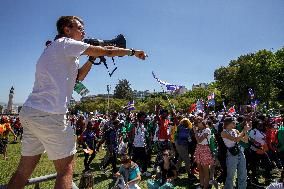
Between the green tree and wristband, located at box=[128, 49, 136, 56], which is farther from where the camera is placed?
the green tree

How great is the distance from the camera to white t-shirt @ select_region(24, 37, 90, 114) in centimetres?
255

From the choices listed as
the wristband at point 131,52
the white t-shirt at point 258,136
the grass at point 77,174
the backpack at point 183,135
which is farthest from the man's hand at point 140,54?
the backpack at point 183,135

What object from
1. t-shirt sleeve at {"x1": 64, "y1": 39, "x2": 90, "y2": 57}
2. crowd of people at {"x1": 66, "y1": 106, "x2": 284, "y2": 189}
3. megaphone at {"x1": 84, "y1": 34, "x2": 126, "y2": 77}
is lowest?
crowd of people at {"x1": 66, "y1": 106, "x2": 284, "y2": 189}

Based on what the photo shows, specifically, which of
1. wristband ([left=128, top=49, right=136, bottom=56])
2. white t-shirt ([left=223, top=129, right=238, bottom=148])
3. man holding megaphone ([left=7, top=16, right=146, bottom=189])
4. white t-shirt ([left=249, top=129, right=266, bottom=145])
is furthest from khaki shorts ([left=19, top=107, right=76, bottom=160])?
white t-shirt ([left=249, top=129, right=266, bottom=145])

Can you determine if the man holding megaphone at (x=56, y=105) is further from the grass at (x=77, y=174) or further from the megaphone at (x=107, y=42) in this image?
the grass at (x=77, y=174)

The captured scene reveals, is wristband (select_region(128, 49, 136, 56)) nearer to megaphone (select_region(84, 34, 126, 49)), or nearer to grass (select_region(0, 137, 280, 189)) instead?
megaphone (select_region(84, 34, 126, 49))

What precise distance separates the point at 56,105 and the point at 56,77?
21 cm

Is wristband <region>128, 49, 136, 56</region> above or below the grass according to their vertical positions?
above

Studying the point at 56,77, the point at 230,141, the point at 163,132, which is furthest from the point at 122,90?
the point at 56,77

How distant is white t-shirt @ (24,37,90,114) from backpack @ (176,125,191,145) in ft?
28.0

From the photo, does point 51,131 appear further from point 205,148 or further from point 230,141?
point 205,148

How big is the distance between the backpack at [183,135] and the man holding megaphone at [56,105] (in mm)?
8386

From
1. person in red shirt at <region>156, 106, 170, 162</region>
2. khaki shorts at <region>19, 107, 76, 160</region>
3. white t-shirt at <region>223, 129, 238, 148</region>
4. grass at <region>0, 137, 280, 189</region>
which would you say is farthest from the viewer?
person in red shirt at <region>156, 106, 170, 162</region>

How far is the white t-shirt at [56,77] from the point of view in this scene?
8.38 ft
